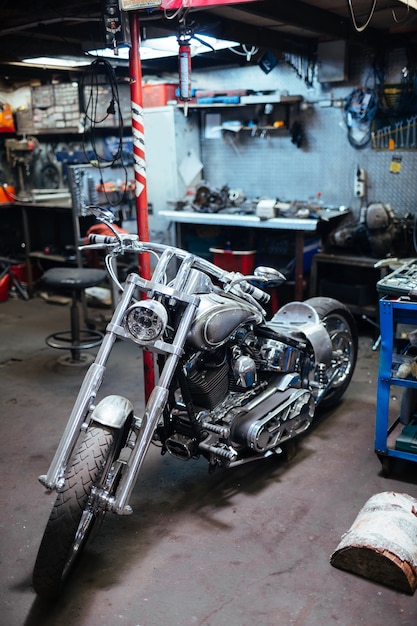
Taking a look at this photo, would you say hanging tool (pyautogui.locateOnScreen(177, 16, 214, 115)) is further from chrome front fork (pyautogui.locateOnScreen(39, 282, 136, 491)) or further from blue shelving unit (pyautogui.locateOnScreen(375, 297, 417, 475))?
blue shelving unit (pyautogui.locateOnScreen(375, 297, 417, 475))

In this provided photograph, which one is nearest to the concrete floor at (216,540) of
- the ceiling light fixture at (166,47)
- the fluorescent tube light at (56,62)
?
the ceiling light fixture at (166,47)

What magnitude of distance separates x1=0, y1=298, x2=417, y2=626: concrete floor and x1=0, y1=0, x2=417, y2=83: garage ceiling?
8.34ft

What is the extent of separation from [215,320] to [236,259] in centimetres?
308

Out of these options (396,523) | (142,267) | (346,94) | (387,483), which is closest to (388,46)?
(346,94)

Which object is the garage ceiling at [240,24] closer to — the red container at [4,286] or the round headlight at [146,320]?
the round headlight at [146,320]

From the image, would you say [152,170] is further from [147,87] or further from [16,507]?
[16,507]

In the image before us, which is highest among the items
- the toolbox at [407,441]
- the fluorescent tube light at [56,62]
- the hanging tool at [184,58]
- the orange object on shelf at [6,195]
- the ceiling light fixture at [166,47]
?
the fluorescent tube light at [56,62]

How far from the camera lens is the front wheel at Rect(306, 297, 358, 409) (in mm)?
3930

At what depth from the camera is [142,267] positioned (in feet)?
12.2

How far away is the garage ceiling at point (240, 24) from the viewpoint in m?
4.04

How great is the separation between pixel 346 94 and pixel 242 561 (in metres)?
Result: 4.43

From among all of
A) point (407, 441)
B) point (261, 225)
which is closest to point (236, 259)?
point (261, 225)

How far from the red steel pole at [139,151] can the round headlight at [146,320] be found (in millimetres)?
848

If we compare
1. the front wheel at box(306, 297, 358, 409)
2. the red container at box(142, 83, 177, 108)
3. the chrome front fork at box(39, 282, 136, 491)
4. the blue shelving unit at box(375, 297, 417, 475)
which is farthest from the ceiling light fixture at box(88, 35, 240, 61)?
the chrome front fork at box(39, 282, 136, 491)
